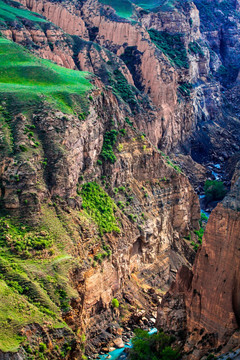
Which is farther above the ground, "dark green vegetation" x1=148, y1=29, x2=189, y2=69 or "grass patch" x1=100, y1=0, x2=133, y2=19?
"grass patch" x1=100, y1=0, x2=133, y2=19

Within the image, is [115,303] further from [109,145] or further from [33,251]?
[109,145]

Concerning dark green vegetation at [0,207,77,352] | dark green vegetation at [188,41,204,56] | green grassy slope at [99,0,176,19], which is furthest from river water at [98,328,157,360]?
dark green vegetation at [188,41,204,56]

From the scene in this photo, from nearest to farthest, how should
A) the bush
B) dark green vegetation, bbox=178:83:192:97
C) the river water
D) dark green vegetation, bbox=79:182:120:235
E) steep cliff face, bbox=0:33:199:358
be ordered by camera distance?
steep cliff face, bbox=0:33:199:358 → the river water → the bush → dark green vegetation, bbox=79:182:120:235 → dark green vegetation, bbox=178:83:192:97

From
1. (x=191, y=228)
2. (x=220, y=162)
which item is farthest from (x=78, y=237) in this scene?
(x=220, y=162)

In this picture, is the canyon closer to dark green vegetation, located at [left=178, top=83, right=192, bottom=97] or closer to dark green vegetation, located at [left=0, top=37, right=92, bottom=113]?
dark green vegetation, located at [left=0, top=37, right=92, bottom=113]

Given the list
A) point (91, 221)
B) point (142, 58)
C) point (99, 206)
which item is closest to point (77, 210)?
point (91, 221)

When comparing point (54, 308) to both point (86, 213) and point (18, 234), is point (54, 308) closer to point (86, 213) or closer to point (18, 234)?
point (18, 234)
